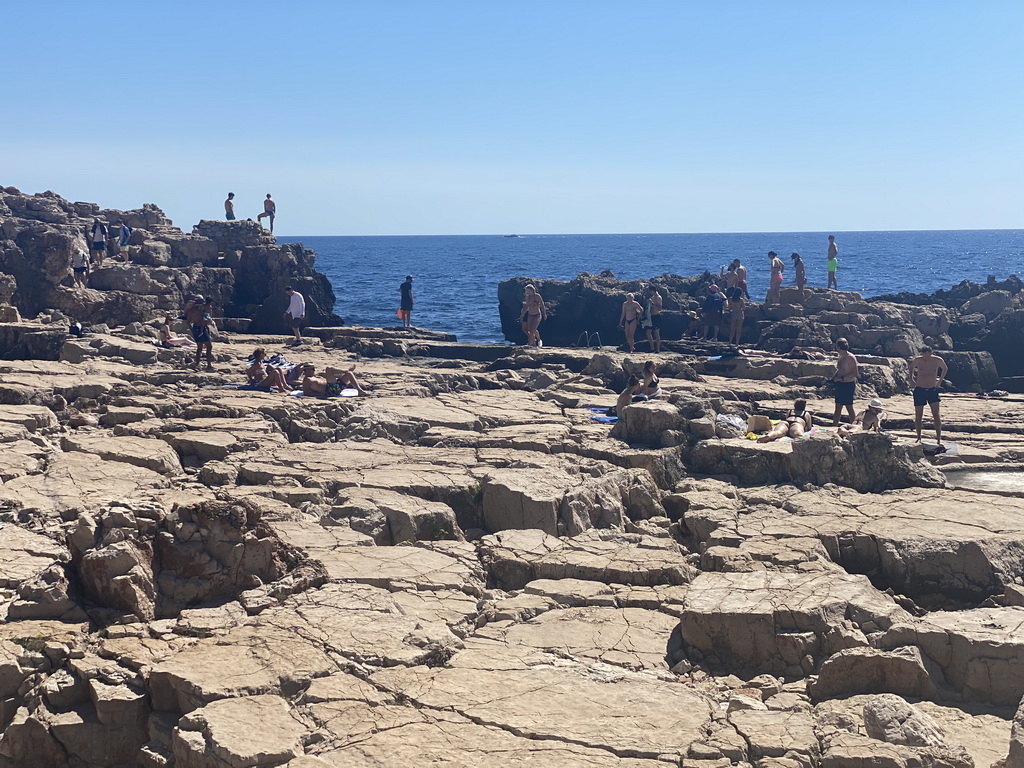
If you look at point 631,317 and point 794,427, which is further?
point 631,317

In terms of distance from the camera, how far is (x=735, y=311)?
23.3 m

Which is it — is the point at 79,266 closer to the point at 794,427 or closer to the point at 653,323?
the point at 653,323

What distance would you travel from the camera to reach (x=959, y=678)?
6930 mm

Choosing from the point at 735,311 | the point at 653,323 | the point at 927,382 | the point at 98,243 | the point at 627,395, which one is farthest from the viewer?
the point at 98,243

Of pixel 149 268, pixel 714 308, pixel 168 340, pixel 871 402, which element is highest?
pixel 149 268

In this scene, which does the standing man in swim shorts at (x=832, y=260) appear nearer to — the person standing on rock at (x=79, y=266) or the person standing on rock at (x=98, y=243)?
the person standing on rock at (x=79, y=266)

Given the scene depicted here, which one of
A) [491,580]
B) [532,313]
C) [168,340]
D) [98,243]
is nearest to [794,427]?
[491,580]

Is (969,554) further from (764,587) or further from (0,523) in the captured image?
(0,523)

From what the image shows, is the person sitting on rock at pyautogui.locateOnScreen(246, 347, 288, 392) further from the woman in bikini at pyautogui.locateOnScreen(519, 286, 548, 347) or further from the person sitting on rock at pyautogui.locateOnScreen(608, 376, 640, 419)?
the woman in bikini at pyautogui.locateOnScreen(519, 286, 548, 347)

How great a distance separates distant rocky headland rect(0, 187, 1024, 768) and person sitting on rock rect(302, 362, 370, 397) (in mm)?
451

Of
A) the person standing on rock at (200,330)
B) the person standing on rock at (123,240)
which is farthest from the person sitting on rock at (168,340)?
the person standing on rock at (123,240)

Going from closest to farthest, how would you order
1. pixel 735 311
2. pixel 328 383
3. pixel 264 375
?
pixel 328 383 < pixel 264 375 < pixel 735 311

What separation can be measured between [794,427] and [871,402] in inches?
78.5

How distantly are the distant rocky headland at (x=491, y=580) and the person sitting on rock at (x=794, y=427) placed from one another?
449 mm
